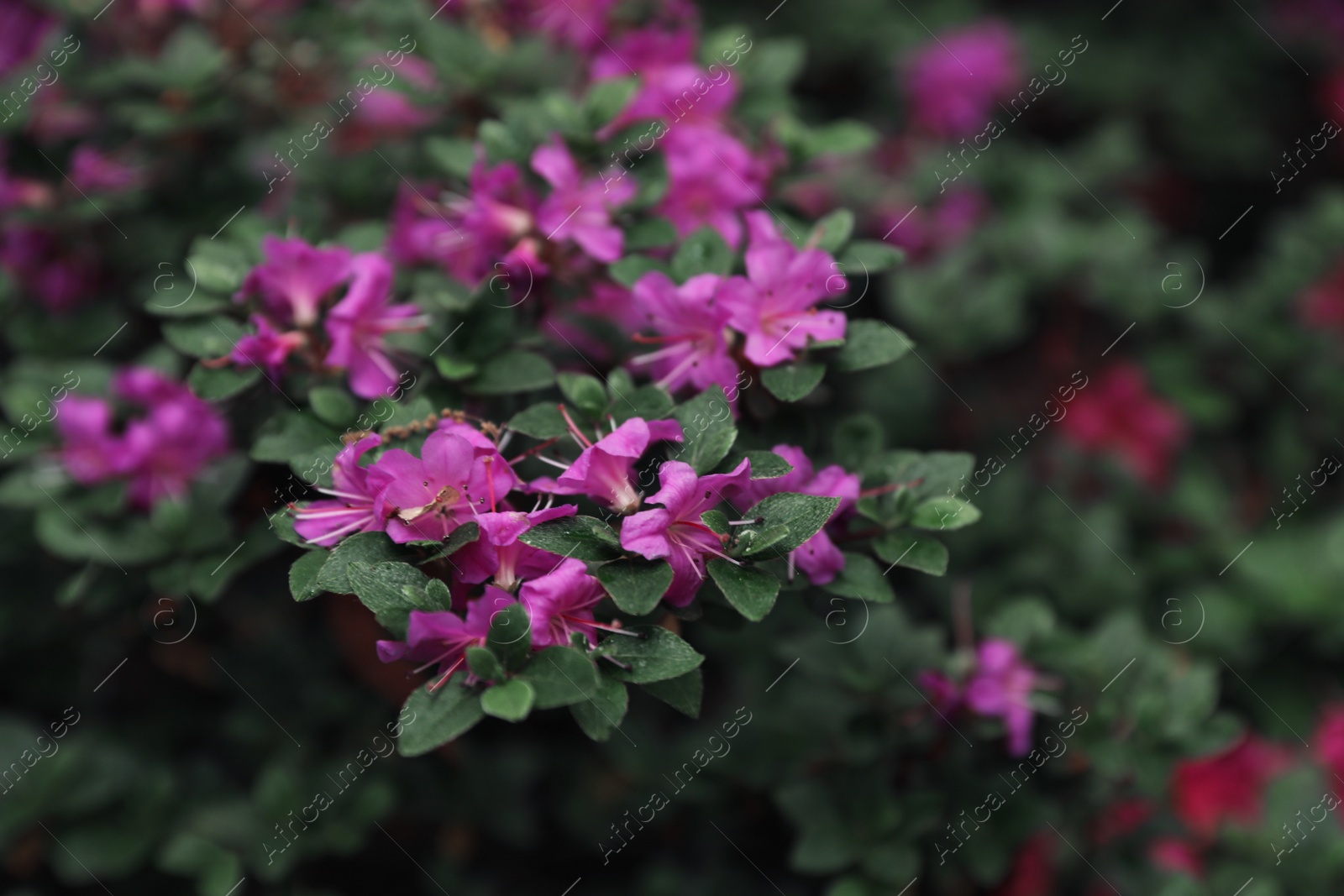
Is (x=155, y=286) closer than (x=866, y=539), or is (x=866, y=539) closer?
(x=866, y=539)

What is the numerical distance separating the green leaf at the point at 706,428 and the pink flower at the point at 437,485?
18 cm

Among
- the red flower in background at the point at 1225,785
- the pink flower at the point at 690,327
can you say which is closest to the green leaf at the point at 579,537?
the pink flower at the point at 690,327

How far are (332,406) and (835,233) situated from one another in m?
0.62

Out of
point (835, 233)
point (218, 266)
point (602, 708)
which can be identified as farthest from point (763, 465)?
point (218, 266)

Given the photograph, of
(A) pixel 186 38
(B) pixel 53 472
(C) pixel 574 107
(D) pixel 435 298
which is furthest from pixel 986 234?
(B) pixel 53 472

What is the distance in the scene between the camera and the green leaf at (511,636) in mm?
925

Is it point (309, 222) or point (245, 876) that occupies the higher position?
point (309, 222)

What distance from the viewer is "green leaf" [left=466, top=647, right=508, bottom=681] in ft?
3.03

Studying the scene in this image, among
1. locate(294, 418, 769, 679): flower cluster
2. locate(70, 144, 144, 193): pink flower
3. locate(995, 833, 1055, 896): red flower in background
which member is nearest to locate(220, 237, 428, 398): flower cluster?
locate(294, 418, 769, 679): flower cluster

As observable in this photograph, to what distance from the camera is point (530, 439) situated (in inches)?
49.8

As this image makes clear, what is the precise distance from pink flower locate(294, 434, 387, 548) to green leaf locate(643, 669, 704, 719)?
1.02ft

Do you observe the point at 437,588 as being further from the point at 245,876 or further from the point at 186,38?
the point at 186,38

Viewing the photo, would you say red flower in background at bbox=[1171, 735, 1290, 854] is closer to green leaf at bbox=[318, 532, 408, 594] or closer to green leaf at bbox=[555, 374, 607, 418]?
green leaf at bbox=[555, 374, 607, 418]

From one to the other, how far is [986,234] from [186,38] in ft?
5.08
